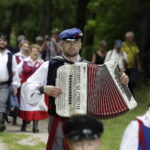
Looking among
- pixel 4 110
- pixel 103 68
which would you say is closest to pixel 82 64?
pixel 103 68

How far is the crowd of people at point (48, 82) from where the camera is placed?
13.7 feet

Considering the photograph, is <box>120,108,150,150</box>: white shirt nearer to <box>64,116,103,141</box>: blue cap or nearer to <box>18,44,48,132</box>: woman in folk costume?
<box>64,116,103,141</box>: blue cap

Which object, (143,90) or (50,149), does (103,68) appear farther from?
(143,90)

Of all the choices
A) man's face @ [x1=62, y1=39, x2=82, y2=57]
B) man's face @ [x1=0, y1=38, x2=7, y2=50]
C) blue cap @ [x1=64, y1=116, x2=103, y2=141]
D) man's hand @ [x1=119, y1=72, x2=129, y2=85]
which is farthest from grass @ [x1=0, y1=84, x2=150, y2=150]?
blue cap @ [x1=64, y1=116, x2=103, y2=141]

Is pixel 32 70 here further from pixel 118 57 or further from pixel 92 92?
pixel 92 92

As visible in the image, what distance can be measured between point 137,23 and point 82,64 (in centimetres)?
1860

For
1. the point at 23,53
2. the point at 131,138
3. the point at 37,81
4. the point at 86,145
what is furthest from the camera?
the point at 23,53

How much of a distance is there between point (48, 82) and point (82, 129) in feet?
7.99

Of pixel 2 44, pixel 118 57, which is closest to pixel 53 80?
pixel 2 44

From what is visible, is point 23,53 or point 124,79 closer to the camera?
point 124,79

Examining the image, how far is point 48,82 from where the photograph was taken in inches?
256

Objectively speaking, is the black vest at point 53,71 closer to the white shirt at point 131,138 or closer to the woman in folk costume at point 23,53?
the white shirt at point 131,138

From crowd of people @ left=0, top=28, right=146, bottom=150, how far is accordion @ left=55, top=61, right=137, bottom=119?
0.10 metres

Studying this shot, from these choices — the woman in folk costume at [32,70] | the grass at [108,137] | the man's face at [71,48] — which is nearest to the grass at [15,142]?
the grass at [108,137]
